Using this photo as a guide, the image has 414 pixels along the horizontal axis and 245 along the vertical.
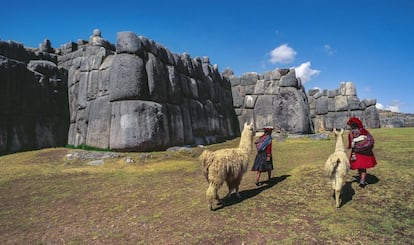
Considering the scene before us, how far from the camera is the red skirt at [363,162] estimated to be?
6.09m

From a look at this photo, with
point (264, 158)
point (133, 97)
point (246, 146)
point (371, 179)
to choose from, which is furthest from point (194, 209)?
point (133, 97)

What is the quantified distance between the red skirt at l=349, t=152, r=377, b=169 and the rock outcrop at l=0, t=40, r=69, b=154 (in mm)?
13851

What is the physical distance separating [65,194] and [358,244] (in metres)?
6.41

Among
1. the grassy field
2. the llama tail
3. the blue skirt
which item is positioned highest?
the llama tail

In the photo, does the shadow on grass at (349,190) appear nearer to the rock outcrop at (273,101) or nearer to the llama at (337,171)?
the llama at (337,171)

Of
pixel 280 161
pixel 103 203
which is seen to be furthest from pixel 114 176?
pixel 280 161

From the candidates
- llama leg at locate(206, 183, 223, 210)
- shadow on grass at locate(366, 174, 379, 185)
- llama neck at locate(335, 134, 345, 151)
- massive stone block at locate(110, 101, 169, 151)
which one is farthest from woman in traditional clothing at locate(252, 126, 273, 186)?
massive stone block at locate(110, 101, 169, 151)

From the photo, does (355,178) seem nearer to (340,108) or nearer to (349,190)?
(349,190)

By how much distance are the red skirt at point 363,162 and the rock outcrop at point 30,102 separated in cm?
1385

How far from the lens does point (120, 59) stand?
41.7ft

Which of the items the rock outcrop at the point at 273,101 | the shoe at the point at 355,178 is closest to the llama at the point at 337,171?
the shoe at the point at 355,178

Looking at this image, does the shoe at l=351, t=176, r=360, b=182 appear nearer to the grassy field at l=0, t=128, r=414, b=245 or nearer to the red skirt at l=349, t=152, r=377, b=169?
the grassy field at l=0, t=128, r=414, b=245

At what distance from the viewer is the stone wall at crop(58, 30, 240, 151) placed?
40.2 feet

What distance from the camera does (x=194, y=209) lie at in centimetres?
555
